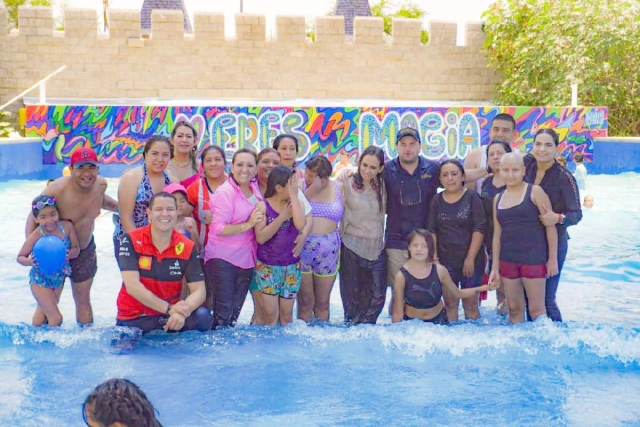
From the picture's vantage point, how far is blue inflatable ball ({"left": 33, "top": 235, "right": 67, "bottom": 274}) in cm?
566

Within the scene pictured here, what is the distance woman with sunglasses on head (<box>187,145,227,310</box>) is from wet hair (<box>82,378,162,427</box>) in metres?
3.22

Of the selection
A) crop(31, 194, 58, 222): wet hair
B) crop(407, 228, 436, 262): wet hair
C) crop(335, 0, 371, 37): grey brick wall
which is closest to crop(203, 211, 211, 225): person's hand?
crop(31, 194, 58, 222): wet hair

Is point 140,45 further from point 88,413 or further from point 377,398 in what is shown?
point 88,413

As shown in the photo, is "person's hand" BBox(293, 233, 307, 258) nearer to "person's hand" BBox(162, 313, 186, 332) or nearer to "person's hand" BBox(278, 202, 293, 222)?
"person's hand" BBox(278, 202, 293, 222)

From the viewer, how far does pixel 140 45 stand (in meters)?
22.1

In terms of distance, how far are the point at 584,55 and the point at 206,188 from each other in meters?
17.1

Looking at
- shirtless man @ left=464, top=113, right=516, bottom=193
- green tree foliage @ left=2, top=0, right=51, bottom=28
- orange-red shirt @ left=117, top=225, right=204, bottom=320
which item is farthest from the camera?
green tree foliage @ left=2, top=0, right=51, bottom=28

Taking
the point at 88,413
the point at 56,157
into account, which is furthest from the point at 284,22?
the point at 88,413

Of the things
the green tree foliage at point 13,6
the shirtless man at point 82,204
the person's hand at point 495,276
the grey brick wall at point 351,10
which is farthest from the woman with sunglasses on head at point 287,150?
the green tree foliage at point 13,6

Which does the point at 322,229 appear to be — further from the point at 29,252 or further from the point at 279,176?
the point at 29,252

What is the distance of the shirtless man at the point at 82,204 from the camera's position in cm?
591

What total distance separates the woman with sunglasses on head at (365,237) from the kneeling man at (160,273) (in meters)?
1.22

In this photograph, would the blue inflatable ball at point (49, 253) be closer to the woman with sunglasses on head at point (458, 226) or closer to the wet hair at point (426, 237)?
the wet hair at point (426, 237)

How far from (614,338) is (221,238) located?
2.96 m
